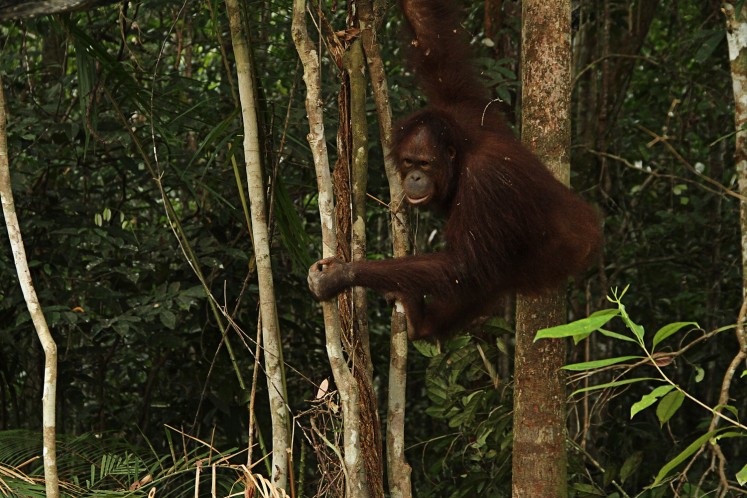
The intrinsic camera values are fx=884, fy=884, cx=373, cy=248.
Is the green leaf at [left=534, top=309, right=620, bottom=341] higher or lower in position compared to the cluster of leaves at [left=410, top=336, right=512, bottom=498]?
higher

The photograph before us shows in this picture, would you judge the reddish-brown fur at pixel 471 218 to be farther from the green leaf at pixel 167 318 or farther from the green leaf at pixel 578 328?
the green leaf at pixel 578 328

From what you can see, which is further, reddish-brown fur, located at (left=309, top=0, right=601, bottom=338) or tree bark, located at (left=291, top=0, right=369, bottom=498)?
reddish-brown fur, located at (left=309, top=0, right=601, bottom=338)

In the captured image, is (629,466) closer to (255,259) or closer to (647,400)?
(255,259)

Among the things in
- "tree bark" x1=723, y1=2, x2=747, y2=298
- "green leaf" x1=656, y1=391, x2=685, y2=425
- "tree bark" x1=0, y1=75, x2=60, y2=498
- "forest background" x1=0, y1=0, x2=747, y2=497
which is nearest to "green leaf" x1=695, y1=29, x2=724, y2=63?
"forest background" x1=0, y1=0, x2=747, y2=497

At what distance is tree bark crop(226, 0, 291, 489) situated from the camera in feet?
8.86

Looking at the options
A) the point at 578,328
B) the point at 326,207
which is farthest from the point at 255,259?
the point at 578,328

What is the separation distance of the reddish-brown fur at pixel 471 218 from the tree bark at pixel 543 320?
0.38 feet

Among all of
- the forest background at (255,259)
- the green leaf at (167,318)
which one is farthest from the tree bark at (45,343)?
the green leaf at (167,318)

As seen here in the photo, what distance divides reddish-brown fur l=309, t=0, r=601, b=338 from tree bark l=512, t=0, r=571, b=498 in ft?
0.38

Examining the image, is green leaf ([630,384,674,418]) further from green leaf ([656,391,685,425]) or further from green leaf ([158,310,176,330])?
green leaf ([158,310,176,330])

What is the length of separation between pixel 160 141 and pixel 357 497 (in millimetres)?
2470

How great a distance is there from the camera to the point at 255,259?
9.87 ft

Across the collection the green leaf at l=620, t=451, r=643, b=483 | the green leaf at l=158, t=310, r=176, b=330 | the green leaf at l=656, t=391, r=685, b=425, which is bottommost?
the green leaf at l=620, t=451, r=643, b=483

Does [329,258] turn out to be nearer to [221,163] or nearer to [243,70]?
[243,70]
